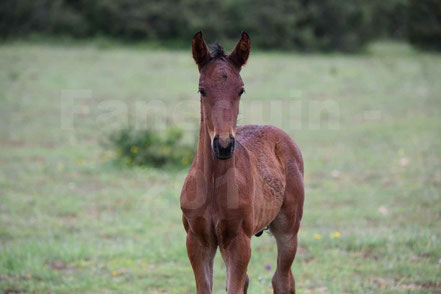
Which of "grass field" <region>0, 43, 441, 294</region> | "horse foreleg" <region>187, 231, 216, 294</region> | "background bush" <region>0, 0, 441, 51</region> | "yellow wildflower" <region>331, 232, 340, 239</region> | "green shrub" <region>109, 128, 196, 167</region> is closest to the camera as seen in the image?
"horse foreleg" <region>187, 231, 216, 294</region>

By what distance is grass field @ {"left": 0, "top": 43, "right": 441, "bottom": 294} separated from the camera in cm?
Result: 527

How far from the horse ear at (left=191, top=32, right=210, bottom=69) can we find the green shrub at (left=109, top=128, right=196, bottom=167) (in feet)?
20.5

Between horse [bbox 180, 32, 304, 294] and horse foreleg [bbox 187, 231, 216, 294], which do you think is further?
horse foreleg [bbox 187, 231, 216, 294]

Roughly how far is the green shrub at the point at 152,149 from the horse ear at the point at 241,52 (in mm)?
6241

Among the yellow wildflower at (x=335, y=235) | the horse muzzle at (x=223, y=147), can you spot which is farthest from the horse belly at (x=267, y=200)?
the yellow wildflower at (x=335, y=235)

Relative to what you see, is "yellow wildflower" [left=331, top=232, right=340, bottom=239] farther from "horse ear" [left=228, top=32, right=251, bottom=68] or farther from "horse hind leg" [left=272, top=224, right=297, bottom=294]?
"horse ear" [left=228, top=32, right=251, bottom=68]

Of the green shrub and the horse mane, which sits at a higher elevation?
the horse mane

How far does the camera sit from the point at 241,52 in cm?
341

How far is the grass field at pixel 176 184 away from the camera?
207 inches

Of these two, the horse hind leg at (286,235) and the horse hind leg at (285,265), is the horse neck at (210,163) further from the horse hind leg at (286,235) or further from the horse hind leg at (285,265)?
the horse hind leg at (285,265)

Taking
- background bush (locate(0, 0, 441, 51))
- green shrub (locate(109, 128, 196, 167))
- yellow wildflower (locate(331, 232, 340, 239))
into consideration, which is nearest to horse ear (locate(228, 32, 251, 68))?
yellow wildflower (locate(331, 232, 340, 239))

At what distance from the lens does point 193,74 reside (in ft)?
65.7

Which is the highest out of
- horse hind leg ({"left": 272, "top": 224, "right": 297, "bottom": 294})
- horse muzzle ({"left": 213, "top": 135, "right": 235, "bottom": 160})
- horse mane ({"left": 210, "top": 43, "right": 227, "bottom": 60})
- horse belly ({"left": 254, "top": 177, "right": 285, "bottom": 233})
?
horse mane ({"left": 210, "top": 43, "right": 227, "bottom": 60})

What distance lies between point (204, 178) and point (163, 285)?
2.03 metres
